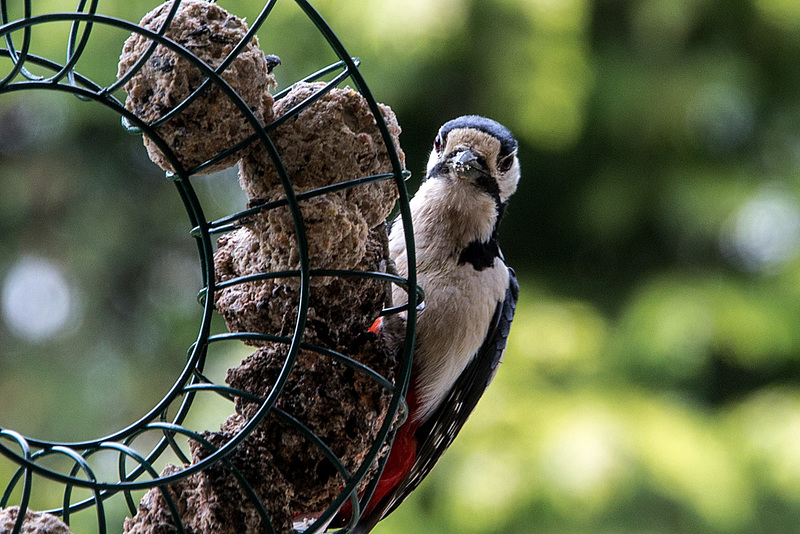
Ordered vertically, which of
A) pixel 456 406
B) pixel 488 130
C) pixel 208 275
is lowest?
pixel 208 275

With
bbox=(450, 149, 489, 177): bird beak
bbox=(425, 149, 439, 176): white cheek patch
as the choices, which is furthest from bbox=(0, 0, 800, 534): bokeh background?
bbox=(450, 149, 489, 177): bird beak

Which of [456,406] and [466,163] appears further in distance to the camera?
[456,406]

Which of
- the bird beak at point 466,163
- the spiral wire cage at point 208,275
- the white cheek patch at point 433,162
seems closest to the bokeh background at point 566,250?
the white cheek patch at point 433,162

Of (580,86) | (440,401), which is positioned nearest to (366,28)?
(580,86)

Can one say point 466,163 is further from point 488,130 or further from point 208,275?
point 208,275

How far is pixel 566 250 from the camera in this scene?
4.65 metres

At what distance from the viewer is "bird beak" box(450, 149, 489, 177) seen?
6.69ft

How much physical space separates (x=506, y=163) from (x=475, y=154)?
0.14 meters

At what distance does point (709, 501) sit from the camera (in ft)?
11.4

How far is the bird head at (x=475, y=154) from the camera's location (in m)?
2.06

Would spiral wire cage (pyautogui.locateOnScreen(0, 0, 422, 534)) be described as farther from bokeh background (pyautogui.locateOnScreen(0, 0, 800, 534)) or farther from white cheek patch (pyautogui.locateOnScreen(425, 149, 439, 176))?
bokeh background (pyautogui.locateOnScreen(0, 0, 800, 534))

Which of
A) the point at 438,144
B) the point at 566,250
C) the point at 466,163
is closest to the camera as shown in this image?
the point at 466,163

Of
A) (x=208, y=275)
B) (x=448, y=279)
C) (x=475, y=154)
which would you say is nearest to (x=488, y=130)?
(x=475, y=154)

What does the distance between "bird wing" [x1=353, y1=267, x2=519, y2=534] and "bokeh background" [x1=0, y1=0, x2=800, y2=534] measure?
3.99 feet
